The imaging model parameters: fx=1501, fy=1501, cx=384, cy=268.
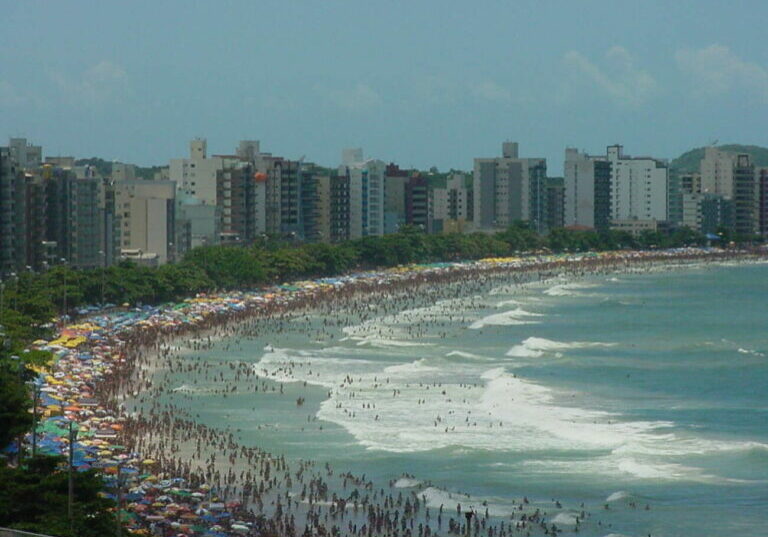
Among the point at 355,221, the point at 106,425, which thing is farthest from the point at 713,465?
the point at 355,221

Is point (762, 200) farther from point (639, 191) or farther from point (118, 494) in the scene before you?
point (118, 494)

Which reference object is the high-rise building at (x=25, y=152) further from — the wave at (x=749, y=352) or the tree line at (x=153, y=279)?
the wave at (x=749, y=352)

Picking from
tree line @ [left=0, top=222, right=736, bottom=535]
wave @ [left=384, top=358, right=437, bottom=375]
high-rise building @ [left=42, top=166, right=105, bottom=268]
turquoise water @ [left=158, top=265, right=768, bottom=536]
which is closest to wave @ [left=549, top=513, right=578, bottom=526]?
turquoise water @ [left=158, top=265, right=768, bottom=536]

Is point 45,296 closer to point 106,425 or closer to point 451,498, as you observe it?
point 106,425

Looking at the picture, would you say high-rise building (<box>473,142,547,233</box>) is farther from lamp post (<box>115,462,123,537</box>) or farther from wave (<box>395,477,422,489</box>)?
lamp post (<box>115,462,123,537</box>)

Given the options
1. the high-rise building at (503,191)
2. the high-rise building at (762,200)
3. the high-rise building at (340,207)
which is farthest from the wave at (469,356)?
the high-rise building at (762,200)
